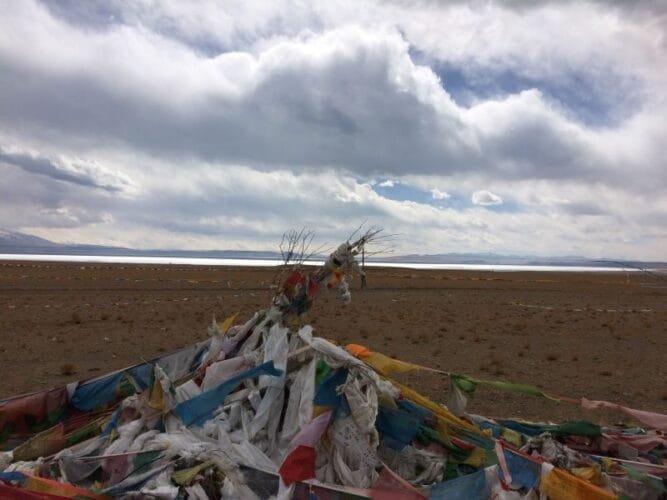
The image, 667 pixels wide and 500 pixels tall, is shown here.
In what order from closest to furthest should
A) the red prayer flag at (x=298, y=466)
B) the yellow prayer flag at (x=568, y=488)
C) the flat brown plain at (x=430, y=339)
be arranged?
the yellow prayer flag at (x=568, y=488) → the red prayer flag at (x=298, y=466) → the flat brown plain at (x=430, y=339)

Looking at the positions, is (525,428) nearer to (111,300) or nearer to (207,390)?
(207,390)

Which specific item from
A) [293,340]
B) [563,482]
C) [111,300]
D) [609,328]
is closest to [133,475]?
[293,340]

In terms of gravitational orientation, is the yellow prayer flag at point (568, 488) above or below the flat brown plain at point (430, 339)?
above

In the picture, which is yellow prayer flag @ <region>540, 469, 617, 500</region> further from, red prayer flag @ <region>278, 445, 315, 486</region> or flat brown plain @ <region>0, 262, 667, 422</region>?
flat brown plain @ <region>0, 262, 667, 422</region>

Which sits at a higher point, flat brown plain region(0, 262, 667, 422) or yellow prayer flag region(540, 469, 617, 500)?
yellow prayer flag region(540, 469, 617, 500)

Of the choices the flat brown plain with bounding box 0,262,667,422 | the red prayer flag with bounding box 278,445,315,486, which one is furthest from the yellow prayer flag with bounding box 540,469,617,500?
the flat brown plain with bounding box 0,262,667,422

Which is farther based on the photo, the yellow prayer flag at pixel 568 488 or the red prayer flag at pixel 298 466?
the red prayer flag at pixel 298 466

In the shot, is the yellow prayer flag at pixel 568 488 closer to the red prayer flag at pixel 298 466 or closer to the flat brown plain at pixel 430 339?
the red prayer flag at pixel 298 466

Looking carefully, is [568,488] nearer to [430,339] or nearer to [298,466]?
[298,466]

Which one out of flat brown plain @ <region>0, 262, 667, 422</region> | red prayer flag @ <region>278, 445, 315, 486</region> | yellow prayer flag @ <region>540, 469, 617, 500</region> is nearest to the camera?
yellow prayer flag @ <region>540, 469, 617, 500</region>

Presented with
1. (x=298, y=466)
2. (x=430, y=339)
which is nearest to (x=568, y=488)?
(x=298, y=466)

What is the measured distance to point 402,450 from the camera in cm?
482

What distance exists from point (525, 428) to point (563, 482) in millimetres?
2354

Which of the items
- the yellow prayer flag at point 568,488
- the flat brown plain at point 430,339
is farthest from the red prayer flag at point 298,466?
the flat brown plain at point 430,339
